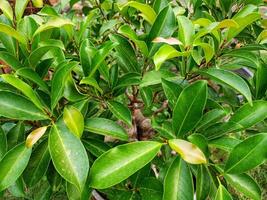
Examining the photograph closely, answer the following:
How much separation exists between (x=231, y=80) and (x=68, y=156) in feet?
1.20

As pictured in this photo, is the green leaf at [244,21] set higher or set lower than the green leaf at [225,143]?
higher

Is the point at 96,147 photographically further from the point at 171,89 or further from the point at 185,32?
the point at 185,32

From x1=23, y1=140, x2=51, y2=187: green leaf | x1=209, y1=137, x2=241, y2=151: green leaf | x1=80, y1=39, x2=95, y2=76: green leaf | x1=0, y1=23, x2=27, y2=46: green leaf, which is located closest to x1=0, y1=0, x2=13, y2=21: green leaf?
x1=0, y1=23, x2=27, y2=46: green leaf

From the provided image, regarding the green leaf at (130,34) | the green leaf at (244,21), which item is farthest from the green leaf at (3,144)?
the green leaf at (244,21)

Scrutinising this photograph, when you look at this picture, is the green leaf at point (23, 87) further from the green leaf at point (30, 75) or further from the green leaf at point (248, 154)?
the green leaf at point (248, 154)

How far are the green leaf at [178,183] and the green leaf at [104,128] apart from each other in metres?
0.12

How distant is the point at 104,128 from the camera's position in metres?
0.74

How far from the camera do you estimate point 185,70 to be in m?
0.83

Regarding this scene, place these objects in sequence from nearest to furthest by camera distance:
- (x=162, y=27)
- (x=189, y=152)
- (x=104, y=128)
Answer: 1. (x=189, y=152)
2. (x=104, y=128)
3. (x=162, y=27)

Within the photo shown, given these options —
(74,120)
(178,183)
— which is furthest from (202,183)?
(74,120)

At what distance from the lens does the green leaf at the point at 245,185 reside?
729 millimetres

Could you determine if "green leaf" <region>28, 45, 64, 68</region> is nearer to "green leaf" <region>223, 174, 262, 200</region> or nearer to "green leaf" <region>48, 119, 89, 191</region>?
"green leaf" <region>48, 119, 89, 191</region>

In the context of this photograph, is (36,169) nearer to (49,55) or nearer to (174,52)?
(49,55)

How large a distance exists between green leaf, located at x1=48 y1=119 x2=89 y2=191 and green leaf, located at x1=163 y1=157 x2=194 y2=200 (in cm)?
17
